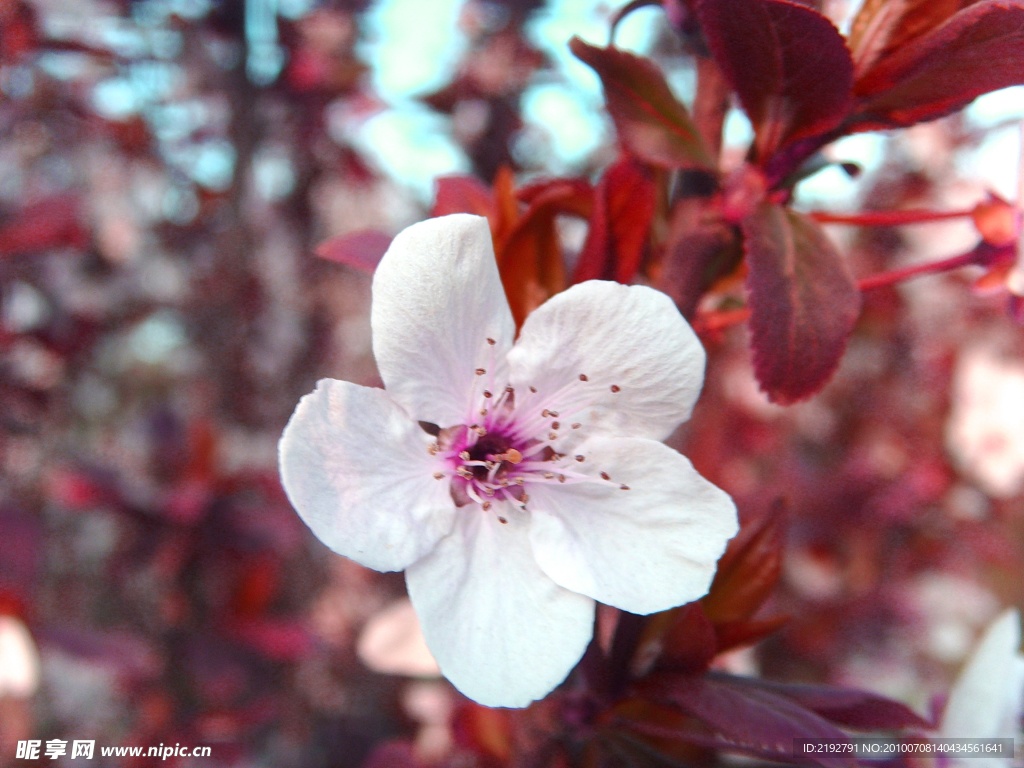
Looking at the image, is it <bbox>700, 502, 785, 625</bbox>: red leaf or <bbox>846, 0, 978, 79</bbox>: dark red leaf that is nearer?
<bbox>846, 0, 978, 79</bbox>: dark red leaf

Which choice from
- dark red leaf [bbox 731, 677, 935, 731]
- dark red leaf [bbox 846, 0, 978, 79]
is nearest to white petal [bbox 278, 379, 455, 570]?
dark red leaf [bbox 731, 677, 935, 731]

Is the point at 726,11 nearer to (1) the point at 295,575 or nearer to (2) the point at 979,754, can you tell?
(2) the point at 979,754

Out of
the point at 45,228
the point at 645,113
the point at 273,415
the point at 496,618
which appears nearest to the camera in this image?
the point at 496,618

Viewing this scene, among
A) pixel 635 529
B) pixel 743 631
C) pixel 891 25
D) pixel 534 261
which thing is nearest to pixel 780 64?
pixel 891 25

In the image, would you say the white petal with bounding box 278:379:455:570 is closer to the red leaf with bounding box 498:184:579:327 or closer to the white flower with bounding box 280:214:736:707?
the white flower with bounding box 280:214:736:707

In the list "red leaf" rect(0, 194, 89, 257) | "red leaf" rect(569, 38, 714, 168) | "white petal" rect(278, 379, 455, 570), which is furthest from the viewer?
"red leaf" rect(0, 194, 89, 257)

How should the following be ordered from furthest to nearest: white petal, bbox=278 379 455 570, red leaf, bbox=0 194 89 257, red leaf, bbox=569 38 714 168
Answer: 1. red leaf, bbox=0 194 89 257
2. red leaf, bbox=569 38 714 168
3. white petal, bbox=278 379 455 570

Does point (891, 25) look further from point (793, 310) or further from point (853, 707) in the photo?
point (853, 707)

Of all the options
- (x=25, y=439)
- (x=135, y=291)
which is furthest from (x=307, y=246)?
(x=25, y=439)

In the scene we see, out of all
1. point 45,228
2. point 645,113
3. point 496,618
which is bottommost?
point 45,228
